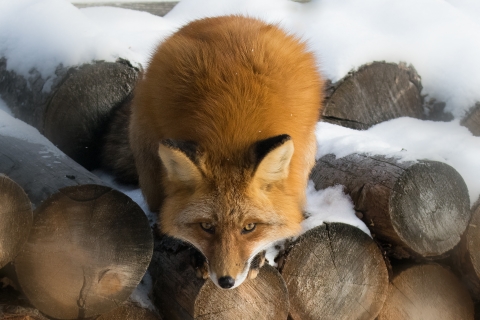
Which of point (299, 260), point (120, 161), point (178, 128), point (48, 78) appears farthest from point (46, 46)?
point (299, 260)

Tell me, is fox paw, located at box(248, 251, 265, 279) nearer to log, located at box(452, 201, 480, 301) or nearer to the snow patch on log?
the snow patch on log

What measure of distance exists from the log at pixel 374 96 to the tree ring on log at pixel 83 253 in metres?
1.89

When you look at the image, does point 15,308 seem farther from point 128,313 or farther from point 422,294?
point 422,294

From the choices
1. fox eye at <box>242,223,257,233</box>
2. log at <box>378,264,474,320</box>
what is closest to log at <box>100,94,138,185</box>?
fox eye at <box>242,223,257,233</box>

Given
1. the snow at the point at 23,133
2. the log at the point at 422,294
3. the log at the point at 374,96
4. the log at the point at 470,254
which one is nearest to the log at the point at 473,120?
the log at the point at 374,96

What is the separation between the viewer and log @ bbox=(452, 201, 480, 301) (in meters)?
2.60

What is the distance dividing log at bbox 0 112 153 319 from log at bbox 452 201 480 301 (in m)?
1.67

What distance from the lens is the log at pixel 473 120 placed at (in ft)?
11.2

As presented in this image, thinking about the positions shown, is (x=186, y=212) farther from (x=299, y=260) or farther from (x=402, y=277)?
(x=402, y=277)

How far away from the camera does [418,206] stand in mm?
2479

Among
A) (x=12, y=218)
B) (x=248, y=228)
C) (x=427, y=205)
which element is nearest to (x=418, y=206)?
(x=427, y=205)

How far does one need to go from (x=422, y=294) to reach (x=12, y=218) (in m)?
2.14

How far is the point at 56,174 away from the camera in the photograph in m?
2.22

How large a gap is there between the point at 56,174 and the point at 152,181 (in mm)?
640
